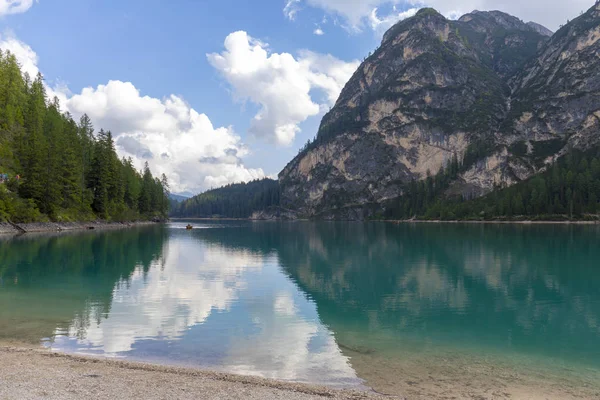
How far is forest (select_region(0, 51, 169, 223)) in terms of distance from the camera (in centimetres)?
9069

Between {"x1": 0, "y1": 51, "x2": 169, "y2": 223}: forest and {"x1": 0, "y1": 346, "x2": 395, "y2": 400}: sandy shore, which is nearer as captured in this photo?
{"x1": 0, "y1": 346, "x2": 395, "y2": 400}: sandy shore

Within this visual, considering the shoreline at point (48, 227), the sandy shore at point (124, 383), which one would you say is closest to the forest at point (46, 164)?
the shoreline at point (48, 227)

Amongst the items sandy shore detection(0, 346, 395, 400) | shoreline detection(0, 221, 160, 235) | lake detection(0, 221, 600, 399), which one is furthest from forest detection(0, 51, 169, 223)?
sandy shore detection(0, 346, 395, 400)

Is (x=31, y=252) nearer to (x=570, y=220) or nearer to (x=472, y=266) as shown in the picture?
(x=472, y=266)

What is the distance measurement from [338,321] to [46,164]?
9846cm

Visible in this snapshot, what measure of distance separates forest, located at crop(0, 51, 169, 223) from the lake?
5300 cm

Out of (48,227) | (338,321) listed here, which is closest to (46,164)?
(48,227)

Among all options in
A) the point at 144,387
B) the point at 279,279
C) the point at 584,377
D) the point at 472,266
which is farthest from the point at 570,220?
the point at 144,387

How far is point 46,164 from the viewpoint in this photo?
3863 inches

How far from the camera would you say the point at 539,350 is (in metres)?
19.3

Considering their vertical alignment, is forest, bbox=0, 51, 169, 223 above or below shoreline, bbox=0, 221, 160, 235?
above

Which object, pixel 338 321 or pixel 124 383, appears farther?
pixel 338 321

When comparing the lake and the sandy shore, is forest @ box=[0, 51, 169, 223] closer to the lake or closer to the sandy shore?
the lake

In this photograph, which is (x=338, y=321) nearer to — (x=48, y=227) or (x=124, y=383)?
(x=124, y=383)
